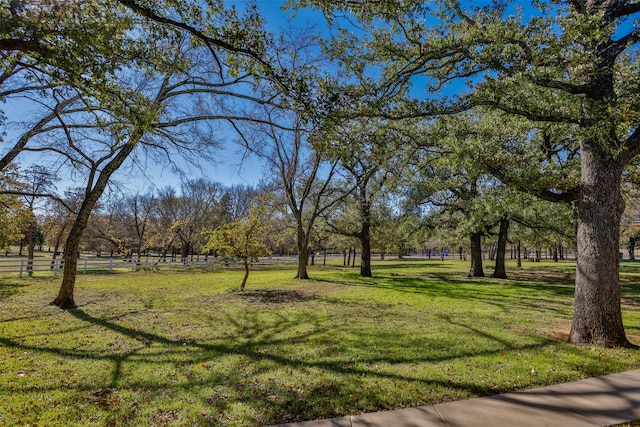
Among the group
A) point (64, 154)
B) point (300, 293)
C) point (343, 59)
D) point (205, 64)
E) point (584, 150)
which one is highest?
point (205, 64)

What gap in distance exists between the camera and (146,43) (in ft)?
15.0

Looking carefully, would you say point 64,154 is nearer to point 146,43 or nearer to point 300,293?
point 146,43

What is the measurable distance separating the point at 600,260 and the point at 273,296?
31.1 feet

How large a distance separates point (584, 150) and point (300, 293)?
397 inches

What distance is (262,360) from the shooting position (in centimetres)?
505

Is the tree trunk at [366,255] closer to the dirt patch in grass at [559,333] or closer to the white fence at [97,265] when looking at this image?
the white fence at [97,265]

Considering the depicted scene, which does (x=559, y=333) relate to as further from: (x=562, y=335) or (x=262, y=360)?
(x=262, y=360)

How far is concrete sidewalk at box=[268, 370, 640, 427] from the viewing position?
3201mm

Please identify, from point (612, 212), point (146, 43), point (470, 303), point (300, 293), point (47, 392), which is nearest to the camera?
point (47, 392)

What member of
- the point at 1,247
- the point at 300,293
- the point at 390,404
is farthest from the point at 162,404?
the point at 1,247

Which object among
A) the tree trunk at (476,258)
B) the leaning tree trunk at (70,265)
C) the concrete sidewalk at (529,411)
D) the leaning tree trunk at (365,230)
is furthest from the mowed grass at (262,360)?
the tree trunk at (476,258)

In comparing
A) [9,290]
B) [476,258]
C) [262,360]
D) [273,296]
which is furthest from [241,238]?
[476,258]

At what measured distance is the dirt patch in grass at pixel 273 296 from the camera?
10684mm

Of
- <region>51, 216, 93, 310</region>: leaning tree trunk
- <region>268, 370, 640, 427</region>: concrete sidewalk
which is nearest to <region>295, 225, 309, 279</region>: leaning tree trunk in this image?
<region>51, 216, 93, 310</region>: leaning tree trunk
